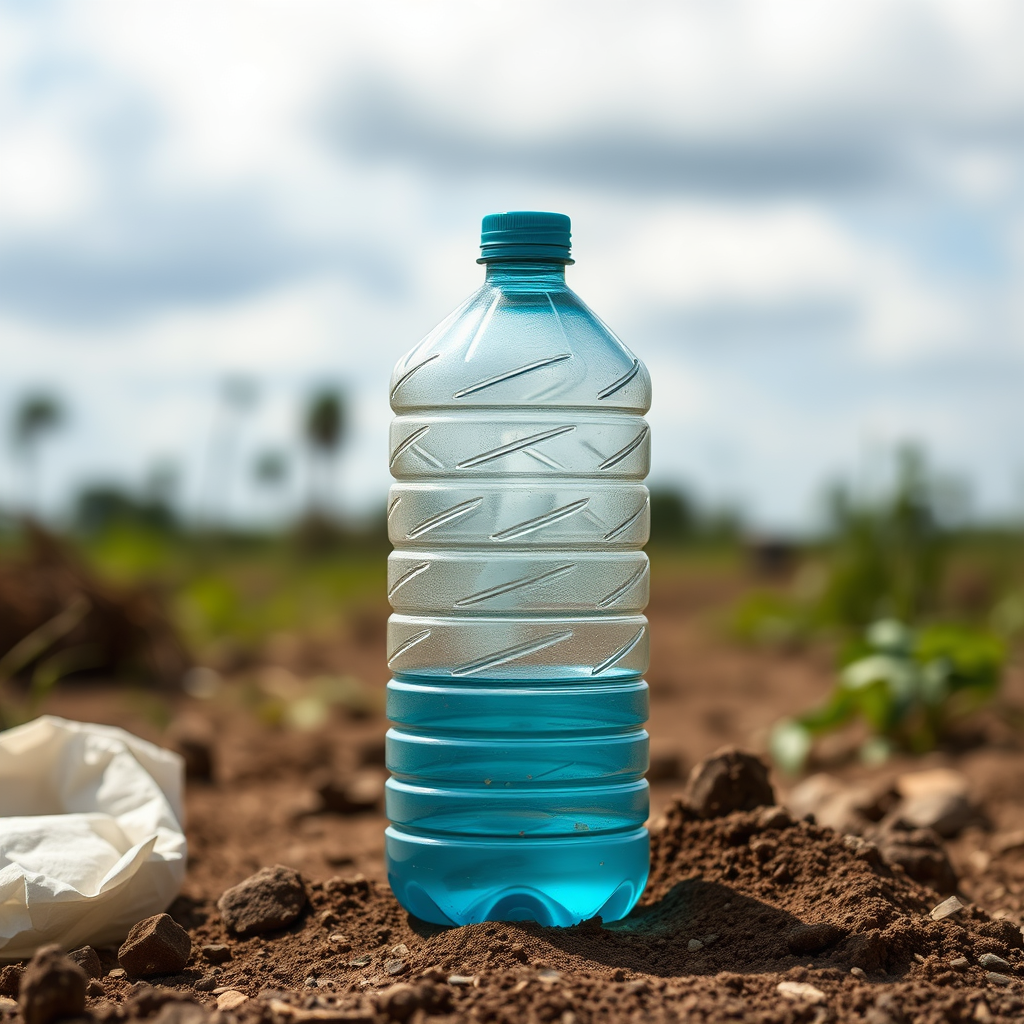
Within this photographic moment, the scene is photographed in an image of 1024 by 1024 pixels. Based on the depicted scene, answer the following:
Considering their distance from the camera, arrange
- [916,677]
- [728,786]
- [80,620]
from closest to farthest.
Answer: [728,786], [916,677], [80,620]

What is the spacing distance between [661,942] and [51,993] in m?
1.21

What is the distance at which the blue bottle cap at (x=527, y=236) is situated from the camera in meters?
2.99

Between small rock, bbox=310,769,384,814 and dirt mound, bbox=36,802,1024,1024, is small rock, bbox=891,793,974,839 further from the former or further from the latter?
small rock, bbox=310,769,384,814

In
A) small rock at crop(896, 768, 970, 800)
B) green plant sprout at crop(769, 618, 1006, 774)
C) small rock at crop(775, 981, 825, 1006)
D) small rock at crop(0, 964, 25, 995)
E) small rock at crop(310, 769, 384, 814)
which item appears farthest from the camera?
green plant sprout at crop(769, 618, 1006, 774)

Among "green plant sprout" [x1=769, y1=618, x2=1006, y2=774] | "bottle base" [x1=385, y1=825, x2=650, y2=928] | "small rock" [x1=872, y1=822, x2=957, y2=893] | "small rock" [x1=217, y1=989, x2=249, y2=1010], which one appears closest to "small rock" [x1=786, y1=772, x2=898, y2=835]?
"small rock" [x1=872, y1=822, x2=957, y2=893]

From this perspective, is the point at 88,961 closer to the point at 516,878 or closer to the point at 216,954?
the point at 216,954

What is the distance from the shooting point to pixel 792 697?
295 inches

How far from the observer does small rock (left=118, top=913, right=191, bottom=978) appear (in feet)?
8.73

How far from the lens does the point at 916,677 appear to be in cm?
516

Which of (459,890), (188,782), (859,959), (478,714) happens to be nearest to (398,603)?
(478,714)

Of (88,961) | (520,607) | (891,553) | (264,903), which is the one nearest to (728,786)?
(520,607)

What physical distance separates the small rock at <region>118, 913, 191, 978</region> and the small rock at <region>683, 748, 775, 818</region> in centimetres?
129

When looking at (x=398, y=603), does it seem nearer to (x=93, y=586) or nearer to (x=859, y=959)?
(x=859, y=959)

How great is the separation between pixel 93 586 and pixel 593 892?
5.07m
